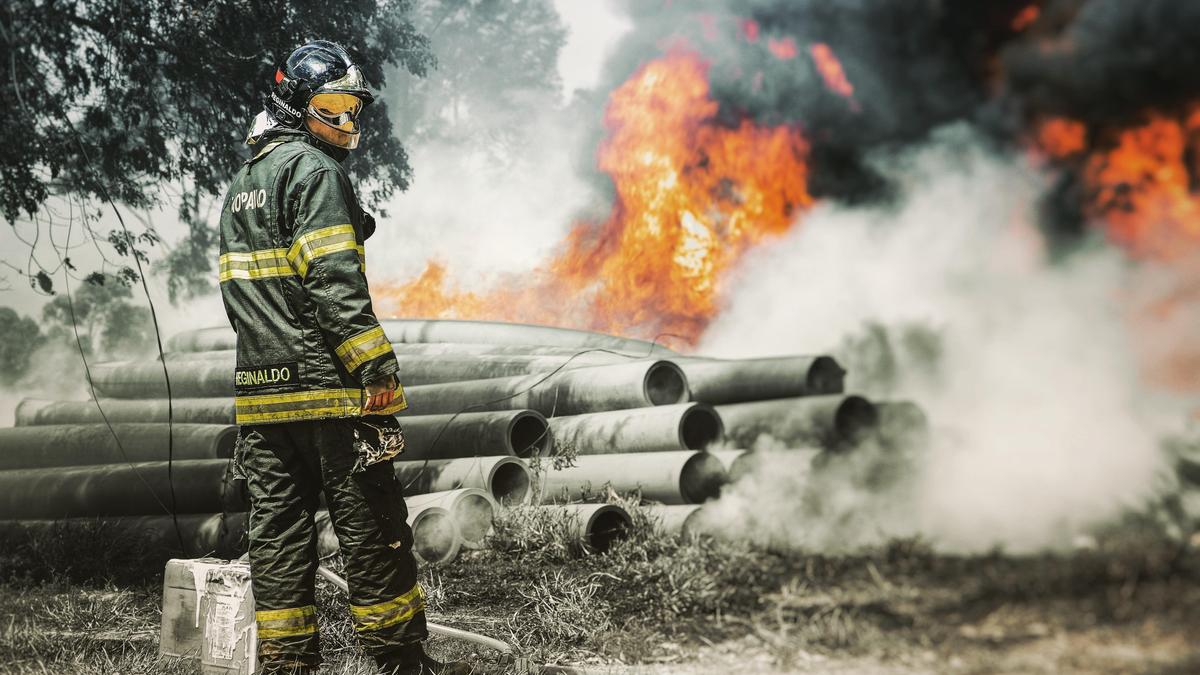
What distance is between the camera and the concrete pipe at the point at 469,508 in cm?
591

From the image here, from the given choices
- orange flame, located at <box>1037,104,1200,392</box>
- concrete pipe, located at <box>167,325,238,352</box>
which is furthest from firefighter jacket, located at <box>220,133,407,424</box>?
concrete pipe, located at <box>167,325,238,352</box>

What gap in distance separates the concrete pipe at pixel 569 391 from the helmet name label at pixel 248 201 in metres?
3.12

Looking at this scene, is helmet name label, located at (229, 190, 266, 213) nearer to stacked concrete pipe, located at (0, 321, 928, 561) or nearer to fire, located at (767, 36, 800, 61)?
stacked concrete pipe, located at (0, 321, 928, 561)

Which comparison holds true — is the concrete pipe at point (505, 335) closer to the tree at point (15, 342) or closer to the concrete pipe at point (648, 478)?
the concrete pipe at point (648, 478)

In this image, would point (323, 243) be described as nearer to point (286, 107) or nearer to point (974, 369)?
point (286, 107)

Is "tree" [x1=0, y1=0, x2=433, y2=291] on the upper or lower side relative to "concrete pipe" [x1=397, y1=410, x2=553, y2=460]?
upper

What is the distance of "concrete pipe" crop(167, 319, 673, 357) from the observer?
8.02 m

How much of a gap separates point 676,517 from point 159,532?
3451 mm

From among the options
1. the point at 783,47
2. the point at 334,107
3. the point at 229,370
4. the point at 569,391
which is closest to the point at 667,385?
the point at 569,391

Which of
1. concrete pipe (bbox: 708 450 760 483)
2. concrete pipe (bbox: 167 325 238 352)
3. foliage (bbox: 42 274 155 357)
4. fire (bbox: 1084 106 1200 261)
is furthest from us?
concrete pipe (bbox: 167 325 238 352)

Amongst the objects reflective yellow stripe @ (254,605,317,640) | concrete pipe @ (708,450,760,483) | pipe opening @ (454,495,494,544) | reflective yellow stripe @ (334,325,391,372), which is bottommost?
reflective yellow stripe @ (254,605,317,640)

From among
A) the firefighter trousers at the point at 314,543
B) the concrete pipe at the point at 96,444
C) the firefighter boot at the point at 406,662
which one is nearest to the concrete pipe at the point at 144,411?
the concrete pipe at the point at 96,444

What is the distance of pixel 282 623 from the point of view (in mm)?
3830

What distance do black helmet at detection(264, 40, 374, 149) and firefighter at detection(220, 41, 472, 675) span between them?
0.26 metres
